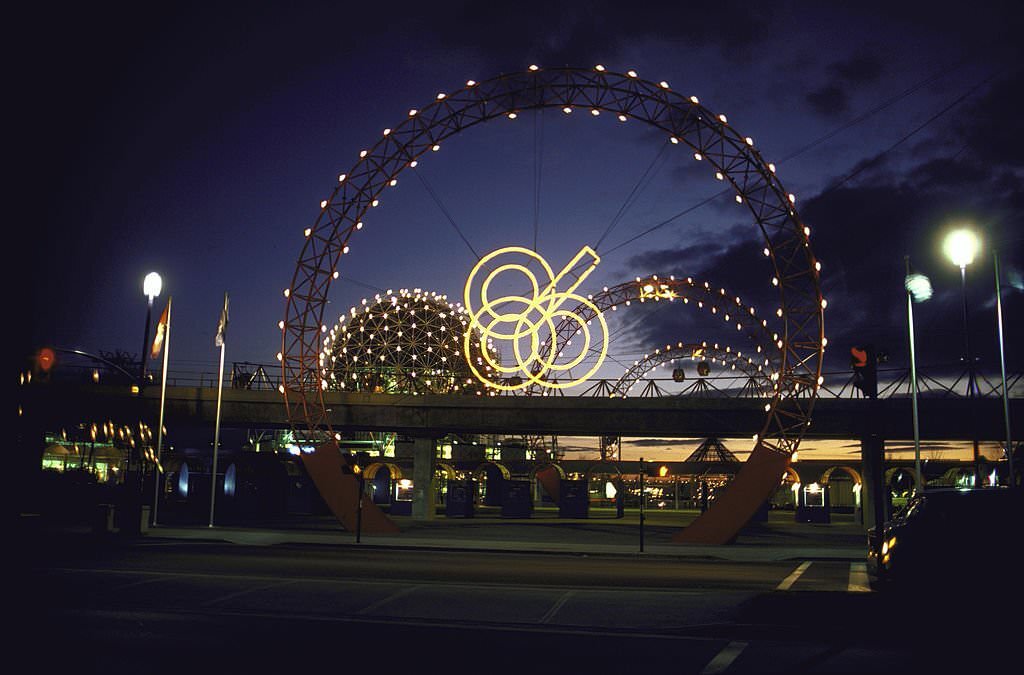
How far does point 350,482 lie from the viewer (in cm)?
3653

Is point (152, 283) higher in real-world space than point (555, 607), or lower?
higher

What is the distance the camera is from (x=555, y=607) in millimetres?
14016

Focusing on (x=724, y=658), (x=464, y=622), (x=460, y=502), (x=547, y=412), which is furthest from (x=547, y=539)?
(x=724, y=658)

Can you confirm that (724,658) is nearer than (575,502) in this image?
Yes

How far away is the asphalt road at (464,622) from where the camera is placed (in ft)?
33.4

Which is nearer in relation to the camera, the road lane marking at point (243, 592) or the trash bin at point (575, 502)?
the road lane marking at point (243, 592)

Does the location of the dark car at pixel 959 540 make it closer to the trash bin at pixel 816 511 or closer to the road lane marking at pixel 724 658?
the road lane marking at pixel 724 658

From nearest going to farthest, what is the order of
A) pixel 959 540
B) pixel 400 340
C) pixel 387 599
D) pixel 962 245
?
pixel 959 540 → pixel 387 599 → pixel 962 245 → pixel 400 340

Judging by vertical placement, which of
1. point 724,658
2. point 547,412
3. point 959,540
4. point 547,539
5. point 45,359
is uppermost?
point 45,359

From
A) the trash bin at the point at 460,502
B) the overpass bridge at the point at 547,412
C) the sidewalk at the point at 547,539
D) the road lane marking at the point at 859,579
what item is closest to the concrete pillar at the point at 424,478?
the trash bin at the point at 460,502

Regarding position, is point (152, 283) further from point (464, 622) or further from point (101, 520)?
point (464, 622)

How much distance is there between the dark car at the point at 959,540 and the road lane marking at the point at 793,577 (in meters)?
3.25

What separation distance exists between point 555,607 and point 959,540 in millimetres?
6243

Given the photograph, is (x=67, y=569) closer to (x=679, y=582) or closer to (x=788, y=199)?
(x=679, y=582)
